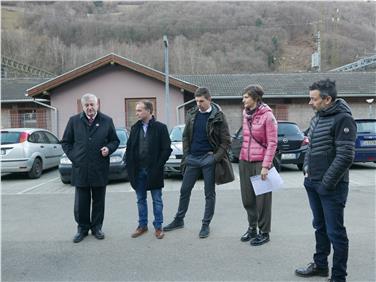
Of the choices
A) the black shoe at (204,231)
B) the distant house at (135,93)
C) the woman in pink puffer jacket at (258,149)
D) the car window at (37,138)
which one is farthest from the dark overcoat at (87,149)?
the distant house at (135,93)

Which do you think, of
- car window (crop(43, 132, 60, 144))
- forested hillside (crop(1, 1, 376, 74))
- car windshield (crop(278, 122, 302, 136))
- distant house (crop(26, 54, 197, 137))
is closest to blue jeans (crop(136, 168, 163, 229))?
car windshield (crop(278, 122, 302, 136))

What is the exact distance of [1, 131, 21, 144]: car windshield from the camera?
11000 millimetres

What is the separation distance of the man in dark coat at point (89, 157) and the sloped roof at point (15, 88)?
16.4m

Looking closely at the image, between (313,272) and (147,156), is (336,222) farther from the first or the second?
(147,156)

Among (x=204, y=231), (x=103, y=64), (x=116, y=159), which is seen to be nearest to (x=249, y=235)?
(x=204, y=231)

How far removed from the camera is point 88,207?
17.8 feet

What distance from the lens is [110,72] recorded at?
19.0m

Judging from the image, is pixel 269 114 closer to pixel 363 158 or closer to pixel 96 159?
pixel 96 159

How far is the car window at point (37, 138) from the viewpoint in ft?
37.7

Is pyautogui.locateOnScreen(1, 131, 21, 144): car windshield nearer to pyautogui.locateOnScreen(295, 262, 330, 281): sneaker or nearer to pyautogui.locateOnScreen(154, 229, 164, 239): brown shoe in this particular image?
pyautogui.locateOnScreen(154, 229, 164, 239): brown shoe

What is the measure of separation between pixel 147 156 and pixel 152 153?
8 cm

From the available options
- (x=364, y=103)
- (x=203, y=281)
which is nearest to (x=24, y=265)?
(x=203, y=281)

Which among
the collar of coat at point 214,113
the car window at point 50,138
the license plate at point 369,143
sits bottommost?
the license plate at point 369,143

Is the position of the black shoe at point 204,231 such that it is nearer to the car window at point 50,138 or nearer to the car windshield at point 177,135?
the car windshield at point 177,135
